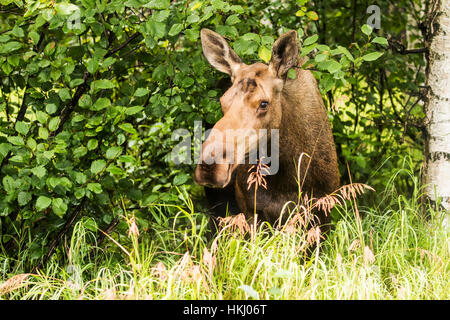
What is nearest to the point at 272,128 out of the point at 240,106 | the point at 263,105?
the point at 263,105

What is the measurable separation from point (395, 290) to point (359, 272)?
1.06 ft

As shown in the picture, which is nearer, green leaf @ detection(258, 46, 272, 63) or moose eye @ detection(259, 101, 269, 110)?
moose eye @ detection(259, 101, 269, 110)

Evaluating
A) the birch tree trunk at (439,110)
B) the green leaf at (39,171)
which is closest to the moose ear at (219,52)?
the green leaf at (39,171)

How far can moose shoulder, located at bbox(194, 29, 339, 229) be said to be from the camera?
361 centimetres

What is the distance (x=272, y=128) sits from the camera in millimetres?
4004

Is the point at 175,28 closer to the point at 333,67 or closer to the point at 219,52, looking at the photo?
the point at 219,52

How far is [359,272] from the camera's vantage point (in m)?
3.77

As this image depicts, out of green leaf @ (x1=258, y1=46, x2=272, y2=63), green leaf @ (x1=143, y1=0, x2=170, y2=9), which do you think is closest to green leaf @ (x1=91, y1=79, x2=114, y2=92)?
green leaf @ (x1=143, y1=0, x2=170, y2=9)

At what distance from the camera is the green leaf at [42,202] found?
3934mm

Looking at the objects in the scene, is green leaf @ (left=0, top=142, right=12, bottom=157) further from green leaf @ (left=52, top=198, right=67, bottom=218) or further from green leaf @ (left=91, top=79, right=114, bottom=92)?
green leaf @ (left=91, top=79, right=114, bottom=92)

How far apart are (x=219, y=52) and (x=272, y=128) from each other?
0.69 meters

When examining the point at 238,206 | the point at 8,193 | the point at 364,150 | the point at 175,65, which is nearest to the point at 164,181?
the point at 238,206

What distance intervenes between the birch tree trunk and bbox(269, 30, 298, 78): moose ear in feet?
5.02
